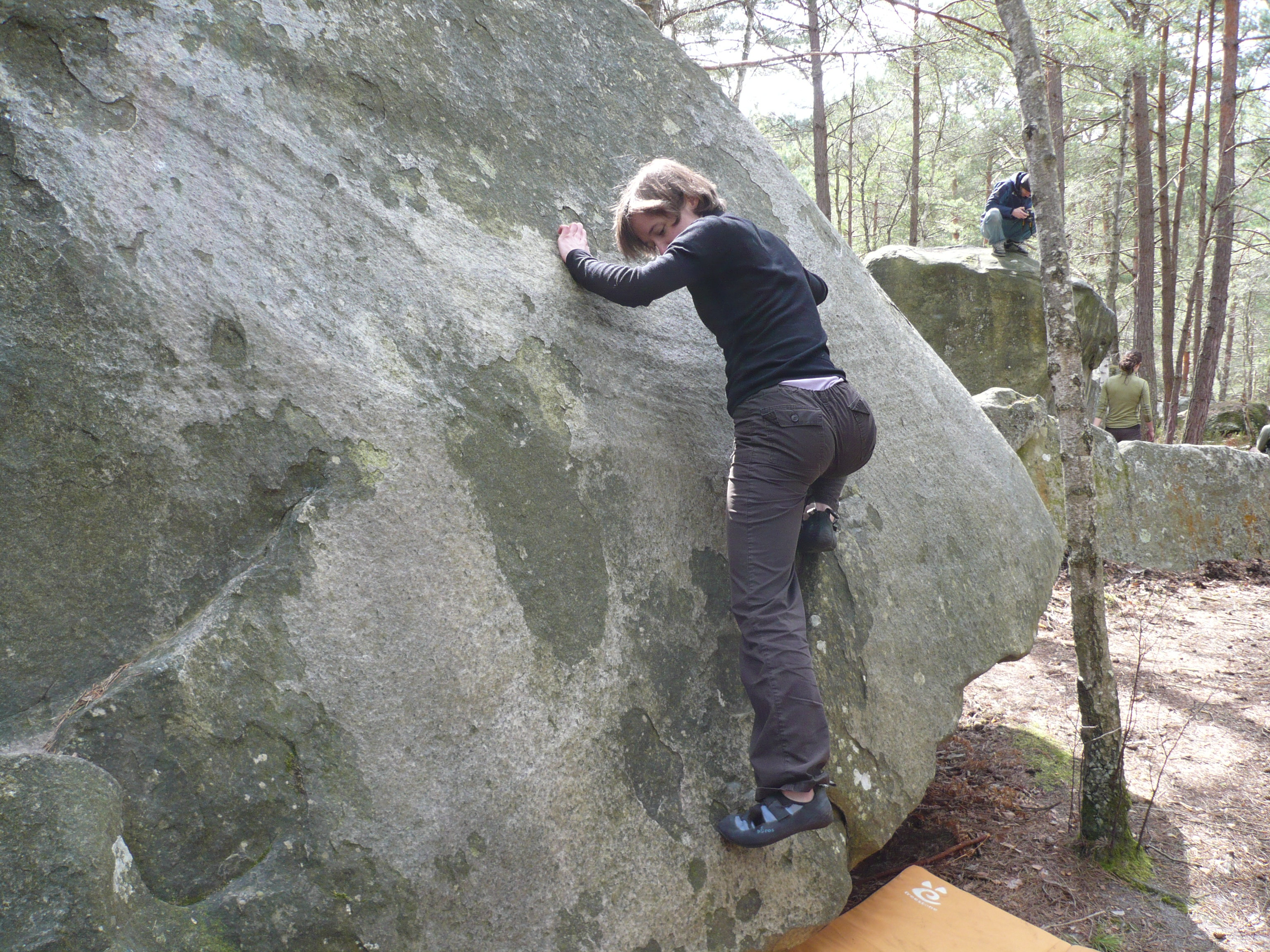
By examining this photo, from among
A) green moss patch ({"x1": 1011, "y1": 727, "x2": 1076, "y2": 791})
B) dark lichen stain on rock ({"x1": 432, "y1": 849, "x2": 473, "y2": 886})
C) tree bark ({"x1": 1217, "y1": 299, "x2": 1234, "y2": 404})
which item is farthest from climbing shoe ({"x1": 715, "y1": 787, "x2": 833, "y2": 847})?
tree bark ({"x1": 1217, "y1": 299, "x2": 1234, "y2": 404})

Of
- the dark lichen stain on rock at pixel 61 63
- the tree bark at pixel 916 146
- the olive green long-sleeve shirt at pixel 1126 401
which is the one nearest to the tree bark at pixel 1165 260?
the tree bark at pixel 916 146

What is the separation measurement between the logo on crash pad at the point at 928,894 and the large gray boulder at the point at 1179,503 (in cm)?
554

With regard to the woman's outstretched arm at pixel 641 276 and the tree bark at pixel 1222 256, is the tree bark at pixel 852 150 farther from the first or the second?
the woman's outstretched arm at pixel 641 276

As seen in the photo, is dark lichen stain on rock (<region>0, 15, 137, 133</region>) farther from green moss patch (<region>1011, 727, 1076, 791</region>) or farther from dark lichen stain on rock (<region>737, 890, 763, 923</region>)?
green moss patch (<region>1011, 727, 1076, 791</region>)

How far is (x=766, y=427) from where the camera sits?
2.55 metres

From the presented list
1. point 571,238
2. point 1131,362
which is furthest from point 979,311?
point 571,238

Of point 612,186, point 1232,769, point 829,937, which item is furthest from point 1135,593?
point 612,186

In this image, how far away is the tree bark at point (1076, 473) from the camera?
337 cm

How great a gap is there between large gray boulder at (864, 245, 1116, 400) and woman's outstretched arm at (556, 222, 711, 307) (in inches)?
270

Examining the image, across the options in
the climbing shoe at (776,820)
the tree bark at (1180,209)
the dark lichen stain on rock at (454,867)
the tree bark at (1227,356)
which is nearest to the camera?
the dark lichen stain on rock at (454,867)

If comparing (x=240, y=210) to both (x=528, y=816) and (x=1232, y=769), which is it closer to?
(x=528, y=816)

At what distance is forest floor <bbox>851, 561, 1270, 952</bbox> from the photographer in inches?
122

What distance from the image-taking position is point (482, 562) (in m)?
2.28

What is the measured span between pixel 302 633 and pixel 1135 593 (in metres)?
7.33
